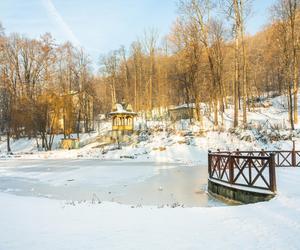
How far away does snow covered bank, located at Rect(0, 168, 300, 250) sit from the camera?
468 cm

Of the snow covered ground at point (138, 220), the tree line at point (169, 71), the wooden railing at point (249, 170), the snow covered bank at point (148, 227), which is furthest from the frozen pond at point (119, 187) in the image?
the tree line at point (169, 71)

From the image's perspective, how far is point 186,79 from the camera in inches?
1367

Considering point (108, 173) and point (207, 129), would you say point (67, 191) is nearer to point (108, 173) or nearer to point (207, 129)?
point (108, 173)

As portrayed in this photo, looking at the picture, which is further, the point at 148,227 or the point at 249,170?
the point at 249,170

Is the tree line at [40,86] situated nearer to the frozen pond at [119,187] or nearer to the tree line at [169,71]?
the tree line at [169,71]

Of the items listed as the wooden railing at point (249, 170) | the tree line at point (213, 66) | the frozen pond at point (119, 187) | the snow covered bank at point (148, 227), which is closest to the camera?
the snow covered bank at point (148, 227)

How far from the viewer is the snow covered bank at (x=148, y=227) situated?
4684mm

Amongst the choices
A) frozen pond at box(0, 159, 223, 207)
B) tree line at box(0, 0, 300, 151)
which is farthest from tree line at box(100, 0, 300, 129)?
frozen pond at box(0, 159, 223, 207)

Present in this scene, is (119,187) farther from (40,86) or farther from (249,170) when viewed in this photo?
(40,86)

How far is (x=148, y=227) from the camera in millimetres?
5703

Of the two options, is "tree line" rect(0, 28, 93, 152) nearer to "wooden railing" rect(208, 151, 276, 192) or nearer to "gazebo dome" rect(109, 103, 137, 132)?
"gazebo dome" rect(109, 103, 137, 132)

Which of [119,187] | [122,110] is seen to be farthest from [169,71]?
[119,187]

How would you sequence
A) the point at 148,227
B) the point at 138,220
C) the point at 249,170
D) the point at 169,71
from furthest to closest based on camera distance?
the point at 169,71, the point at 249,170, the point at 138,220, the point at 148,227

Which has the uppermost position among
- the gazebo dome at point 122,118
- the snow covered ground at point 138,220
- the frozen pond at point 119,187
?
the gazebo dome at point 122,118
